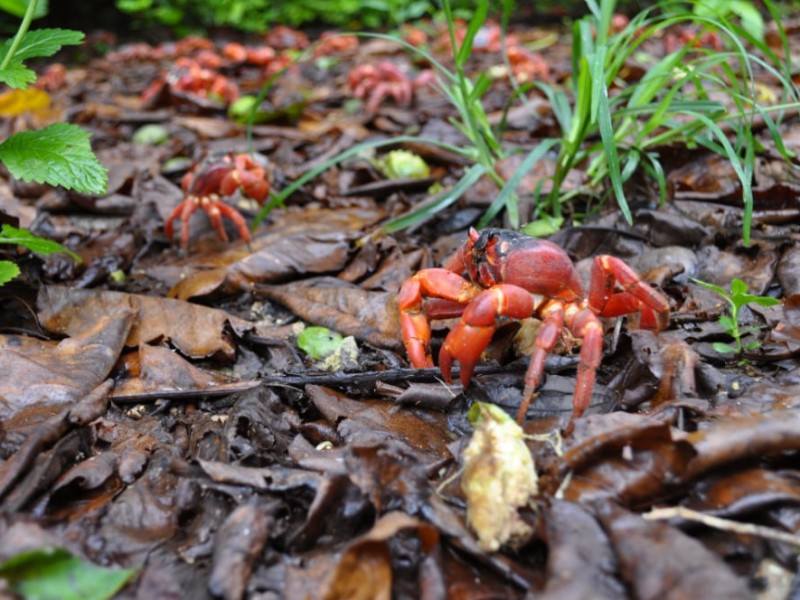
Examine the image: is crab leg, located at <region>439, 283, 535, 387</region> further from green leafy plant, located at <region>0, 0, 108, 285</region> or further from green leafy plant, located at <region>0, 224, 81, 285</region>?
green leafy plant, located at <region>0, 224, 81, 285</region>

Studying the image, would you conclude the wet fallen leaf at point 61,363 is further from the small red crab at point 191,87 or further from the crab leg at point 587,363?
the small red crab at point 191,87

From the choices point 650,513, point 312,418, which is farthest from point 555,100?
point 650,513

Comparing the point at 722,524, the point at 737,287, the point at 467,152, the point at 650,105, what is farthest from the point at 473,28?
the point at 722,524

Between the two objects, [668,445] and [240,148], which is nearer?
[668,445]

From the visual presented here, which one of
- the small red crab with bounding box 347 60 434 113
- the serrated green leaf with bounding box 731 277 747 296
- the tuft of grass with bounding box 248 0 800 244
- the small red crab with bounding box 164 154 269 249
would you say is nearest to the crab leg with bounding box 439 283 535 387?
the serrated green leaf with bounding box 731 277 747 296

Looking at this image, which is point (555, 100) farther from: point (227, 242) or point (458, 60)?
point (227, 242)

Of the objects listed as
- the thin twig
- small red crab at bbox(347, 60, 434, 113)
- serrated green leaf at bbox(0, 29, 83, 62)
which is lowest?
the thin twig
